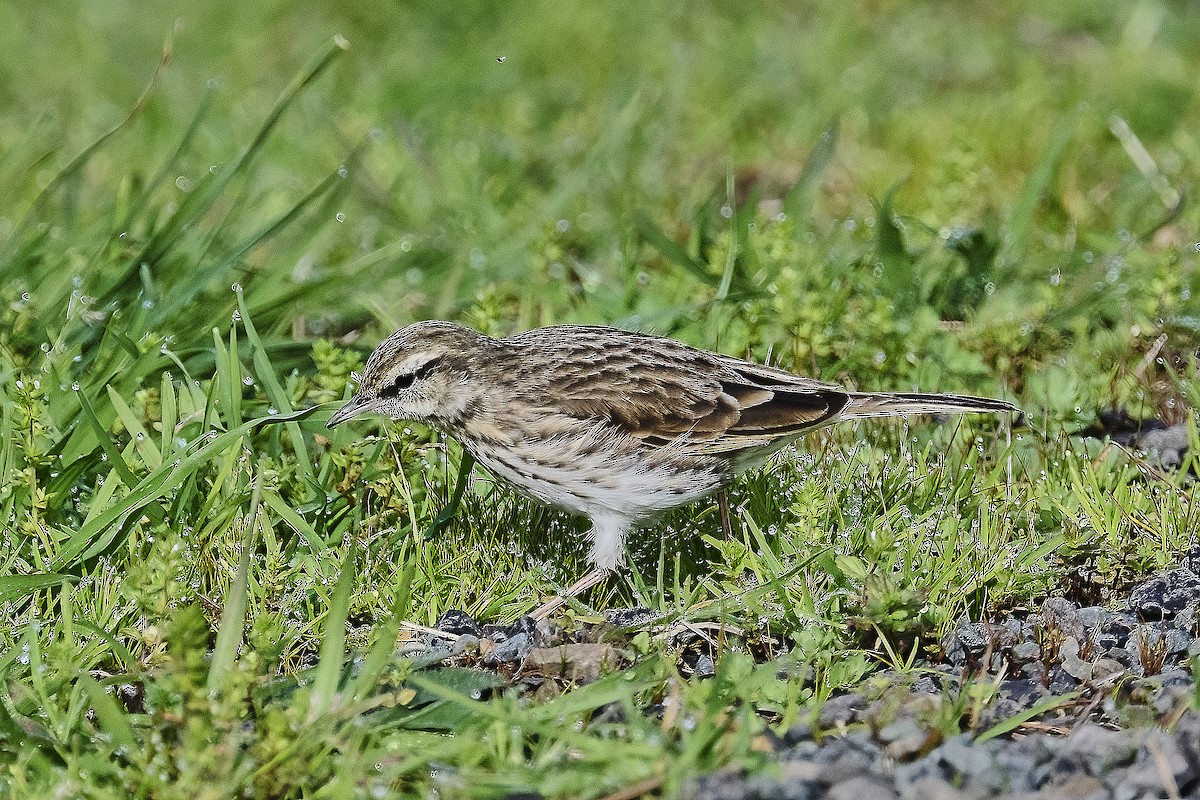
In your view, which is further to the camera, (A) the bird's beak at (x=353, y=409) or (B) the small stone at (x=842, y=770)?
(A) the bird's beak at (x=353, y=409)

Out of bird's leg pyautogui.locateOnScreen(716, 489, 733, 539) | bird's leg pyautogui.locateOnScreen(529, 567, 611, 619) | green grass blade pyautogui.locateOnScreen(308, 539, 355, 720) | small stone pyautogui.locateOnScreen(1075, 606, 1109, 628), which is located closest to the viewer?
green grass blade pyautogui.locateOnScreen(308, 539, 355, 720)

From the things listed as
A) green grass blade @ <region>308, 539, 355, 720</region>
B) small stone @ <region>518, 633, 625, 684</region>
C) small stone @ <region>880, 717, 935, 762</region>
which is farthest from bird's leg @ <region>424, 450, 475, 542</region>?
small stone @ <region>880, 717, 935, 762</region>

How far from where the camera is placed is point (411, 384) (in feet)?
18.4

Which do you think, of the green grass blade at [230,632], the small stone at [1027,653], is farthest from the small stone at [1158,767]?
the green grass blade at [230,632]

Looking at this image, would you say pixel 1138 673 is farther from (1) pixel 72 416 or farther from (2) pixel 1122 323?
(1) pixel 72 416

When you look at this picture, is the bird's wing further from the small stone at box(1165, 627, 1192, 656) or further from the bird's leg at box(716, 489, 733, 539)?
the small stone at box(1165, 627, 1192, 656)

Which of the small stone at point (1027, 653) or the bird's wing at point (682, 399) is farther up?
the bird's wing at point (682, 399)

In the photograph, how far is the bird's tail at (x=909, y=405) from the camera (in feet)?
18.5

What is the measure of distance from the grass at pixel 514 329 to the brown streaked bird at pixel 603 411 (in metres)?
0.27

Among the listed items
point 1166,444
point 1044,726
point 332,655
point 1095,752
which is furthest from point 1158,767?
point 1166,444

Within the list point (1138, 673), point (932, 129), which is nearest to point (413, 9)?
point (932, 129)

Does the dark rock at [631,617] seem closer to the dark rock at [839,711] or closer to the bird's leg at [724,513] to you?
the bird's leg at [724,513]

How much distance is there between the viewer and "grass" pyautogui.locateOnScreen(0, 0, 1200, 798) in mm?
4461

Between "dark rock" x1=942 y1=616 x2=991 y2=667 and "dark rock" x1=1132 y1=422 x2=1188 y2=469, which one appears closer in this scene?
"dark rock" x1=942 y1=616 x2=991 y2=667
